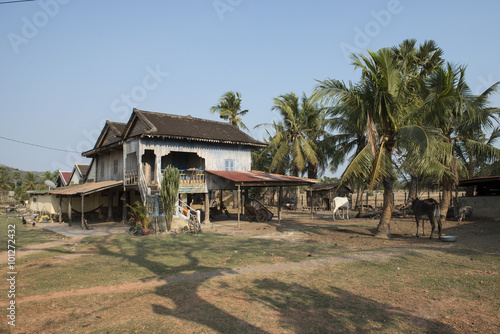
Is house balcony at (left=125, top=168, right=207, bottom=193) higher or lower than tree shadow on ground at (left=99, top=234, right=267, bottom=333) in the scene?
higher

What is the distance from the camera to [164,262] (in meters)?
10.0

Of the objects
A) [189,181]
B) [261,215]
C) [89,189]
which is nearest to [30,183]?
[89,189]

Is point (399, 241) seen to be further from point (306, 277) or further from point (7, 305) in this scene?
point (7, 305)

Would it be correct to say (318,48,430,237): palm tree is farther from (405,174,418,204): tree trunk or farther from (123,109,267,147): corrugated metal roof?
(405,174,418,204): tree trunk

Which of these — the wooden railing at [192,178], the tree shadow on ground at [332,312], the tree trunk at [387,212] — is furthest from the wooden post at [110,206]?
the tree shadow on ground at [332,312]

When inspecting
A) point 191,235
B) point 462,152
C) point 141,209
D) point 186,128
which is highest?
point 186,128

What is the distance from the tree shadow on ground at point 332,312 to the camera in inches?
202

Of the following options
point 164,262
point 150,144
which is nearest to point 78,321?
point 164,262

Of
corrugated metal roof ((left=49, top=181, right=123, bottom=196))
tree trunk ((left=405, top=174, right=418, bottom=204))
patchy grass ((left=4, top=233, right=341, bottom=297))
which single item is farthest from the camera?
tree trunk ((left=405, top=174, right=418, bottom=204))

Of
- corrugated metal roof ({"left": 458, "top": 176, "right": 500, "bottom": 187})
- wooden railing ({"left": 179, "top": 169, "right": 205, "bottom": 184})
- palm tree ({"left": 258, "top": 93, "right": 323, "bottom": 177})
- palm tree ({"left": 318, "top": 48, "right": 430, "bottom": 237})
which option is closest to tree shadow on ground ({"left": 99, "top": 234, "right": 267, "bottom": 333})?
palm tree ({"left": 318, "top": 48, "right": 430, "bottom": 237})

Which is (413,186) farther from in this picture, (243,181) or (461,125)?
(243,181)

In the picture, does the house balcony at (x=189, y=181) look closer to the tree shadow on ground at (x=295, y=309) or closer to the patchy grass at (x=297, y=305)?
the tree shadow on ground at (x=295, y=309)

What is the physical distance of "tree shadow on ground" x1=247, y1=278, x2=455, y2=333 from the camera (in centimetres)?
514

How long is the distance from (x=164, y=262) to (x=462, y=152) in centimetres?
2037
